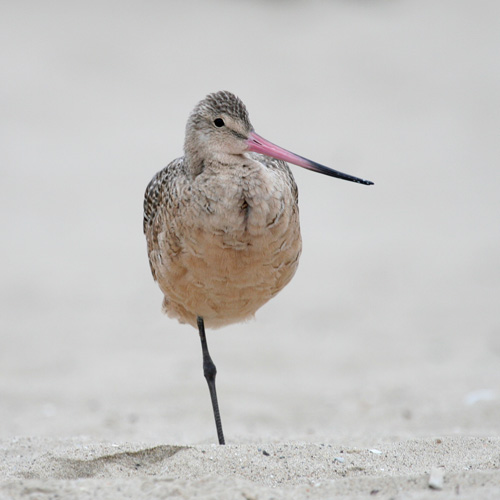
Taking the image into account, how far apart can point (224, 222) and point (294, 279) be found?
24.5 ft

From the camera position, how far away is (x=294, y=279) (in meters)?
12.1

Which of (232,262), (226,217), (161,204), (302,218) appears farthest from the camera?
(302,218)

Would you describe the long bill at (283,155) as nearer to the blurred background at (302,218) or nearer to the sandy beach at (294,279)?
the sandy beach at (294,279)

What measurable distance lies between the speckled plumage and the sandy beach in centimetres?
95

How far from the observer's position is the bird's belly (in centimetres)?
472

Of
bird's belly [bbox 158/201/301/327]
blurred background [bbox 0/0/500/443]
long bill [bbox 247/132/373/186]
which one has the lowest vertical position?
bird's belly [bbox 158/201/301/327]

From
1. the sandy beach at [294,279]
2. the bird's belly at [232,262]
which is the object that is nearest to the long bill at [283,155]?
the bird's belly at [232,262]

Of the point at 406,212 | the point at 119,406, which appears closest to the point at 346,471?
the point at 119,406

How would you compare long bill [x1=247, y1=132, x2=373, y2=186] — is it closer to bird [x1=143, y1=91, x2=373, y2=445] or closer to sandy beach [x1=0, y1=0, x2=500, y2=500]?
bird [x1=143, y1=91, x2=373, y2=445]

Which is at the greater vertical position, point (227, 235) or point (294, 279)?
point (294, 279)

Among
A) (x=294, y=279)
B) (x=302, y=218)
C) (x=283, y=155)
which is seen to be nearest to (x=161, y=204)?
(x=283, y=155)

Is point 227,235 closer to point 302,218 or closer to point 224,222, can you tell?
point 224,222

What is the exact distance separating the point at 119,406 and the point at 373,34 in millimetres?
13508

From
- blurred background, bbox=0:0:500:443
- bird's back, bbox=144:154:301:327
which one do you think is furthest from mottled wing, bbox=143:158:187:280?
blurred background, bbox=0:0:500:443
